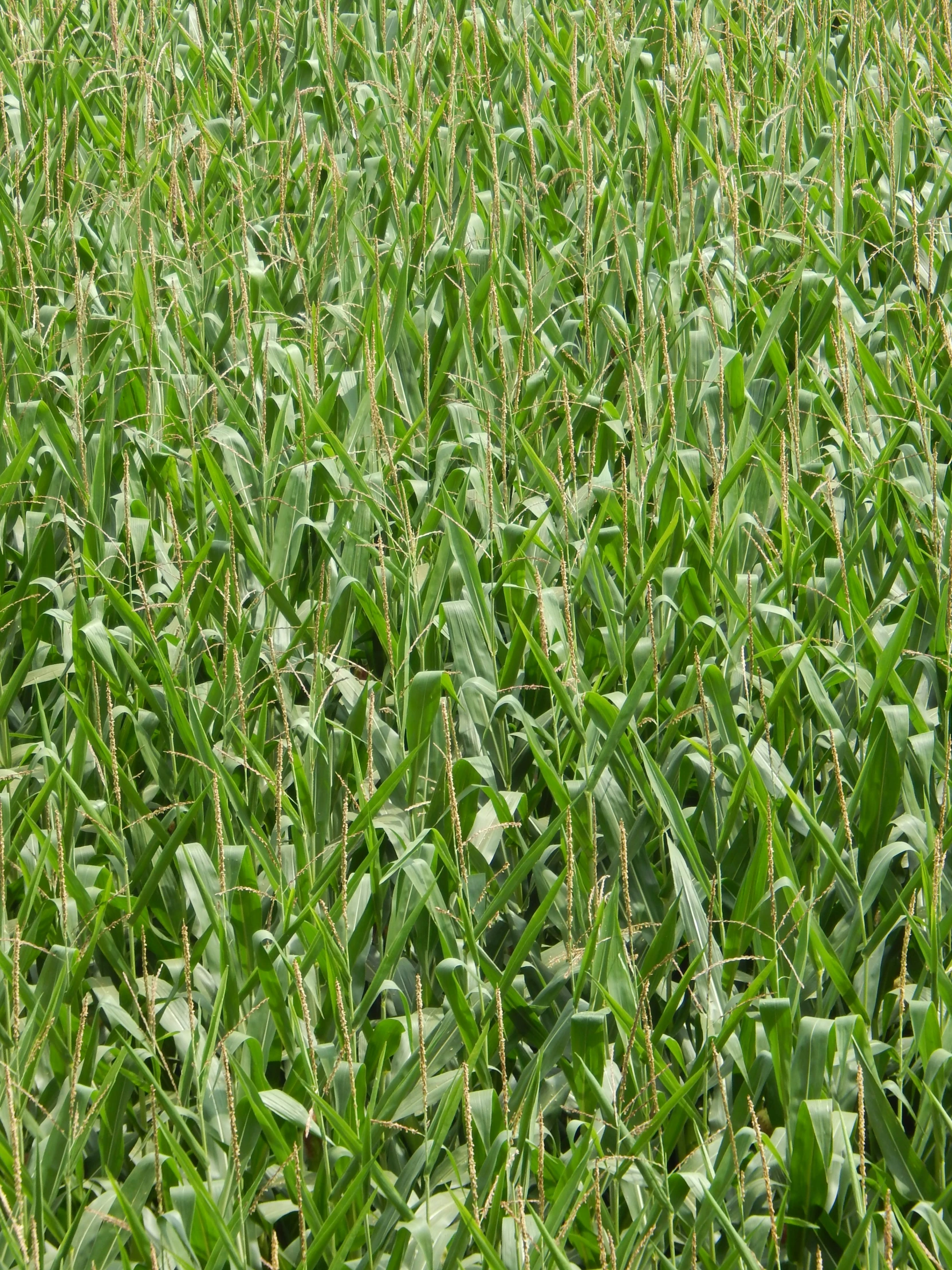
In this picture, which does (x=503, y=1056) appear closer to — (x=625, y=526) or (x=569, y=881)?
(x=569, y=881)

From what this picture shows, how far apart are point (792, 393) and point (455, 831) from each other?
46.5 inches

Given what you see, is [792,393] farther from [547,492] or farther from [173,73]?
[173,73]

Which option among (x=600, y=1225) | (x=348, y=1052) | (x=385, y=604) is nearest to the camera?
(x=600, y=1225)

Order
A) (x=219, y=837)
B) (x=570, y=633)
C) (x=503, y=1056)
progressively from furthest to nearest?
1. (x=570, y=633)
2. (x=219, y=837)
3. (x=503, y=1056)

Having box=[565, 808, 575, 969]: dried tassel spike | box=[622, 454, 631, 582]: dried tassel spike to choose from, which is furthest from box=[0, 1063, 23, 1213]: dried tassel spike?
box=[622, 454, 631, 582]: dried tassel spike

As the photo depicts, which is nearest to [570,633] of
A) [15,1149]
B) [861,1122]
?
[861,1122]

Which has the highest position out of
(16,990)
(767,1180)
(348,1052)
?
(16,990)

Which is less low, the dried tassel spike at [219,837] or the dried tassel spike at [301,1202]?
the dried tassel spike at [219,837]

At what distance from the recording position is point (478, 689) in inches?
71.9

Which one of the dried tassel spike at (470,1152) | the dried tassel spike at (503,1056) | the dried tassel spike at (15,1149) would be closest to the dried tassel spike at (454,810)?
the dried tassel spike at (503,1056)

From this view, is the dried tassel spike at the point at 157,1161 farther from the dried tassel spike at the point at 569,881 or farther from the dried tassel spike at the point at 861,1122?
the dried tassel spike at the point at 861,1122

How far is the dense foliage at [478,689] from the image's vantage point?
136 cm

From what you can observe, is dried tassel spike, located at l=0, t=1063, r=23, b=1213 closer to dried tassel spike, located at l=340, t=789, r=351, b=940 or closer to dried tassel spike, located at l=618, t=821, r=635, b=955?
dried tassel spike, located at l=340, t=789, r=351, b=940

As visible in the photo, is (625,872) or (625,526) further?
(625,526)
